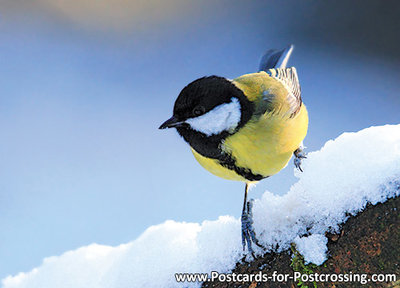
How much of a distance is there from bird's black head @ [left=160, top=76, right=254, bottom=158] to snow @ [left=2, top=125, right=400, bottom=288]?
0.21 m

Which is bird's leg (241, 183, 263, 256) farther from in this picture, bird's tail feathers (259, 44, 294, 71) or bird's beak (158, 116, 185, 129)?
bird's tail feathers (259, 44, 294, 71)

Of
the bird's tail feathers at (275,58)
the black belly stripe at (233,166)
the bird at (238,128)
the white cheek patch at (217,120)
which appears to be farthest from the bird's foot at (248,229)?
the bird's tail feathers at (275,58)

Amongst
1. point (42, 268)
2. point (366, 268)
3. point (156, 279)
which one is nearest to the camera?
point (366, 268)

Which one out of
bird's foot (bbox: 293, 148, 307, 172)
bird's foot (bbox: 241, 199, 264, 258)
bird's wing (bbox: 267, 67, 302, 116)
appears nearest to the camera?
bird's foot (bbox: 241, 199, 264, 258)

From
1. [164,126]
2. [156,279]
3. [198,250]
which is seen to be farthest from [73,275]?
[164,126]

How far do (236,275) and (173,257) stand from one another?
0.17 meters

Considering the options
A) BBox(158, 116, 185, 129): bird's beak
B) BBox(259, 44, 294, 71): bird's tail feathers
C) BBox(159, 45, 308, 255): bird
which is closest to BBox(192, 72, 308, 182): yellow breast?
BBox(159, 45, 308, 255): bird

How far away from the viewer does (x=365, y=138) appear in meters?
0.96

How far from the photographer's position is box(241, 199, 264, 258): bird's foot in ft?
2.99

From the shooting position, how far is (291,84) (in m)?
1.26

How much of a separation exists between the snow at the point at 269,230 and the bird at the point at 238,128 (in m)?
0.07

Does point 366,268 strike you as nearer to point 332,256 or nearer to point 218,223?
point 332,256

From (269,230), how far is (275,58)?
79 centimetres

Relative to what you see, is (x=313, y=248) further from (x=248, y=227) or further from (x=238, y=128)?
(x=238, y=128)
